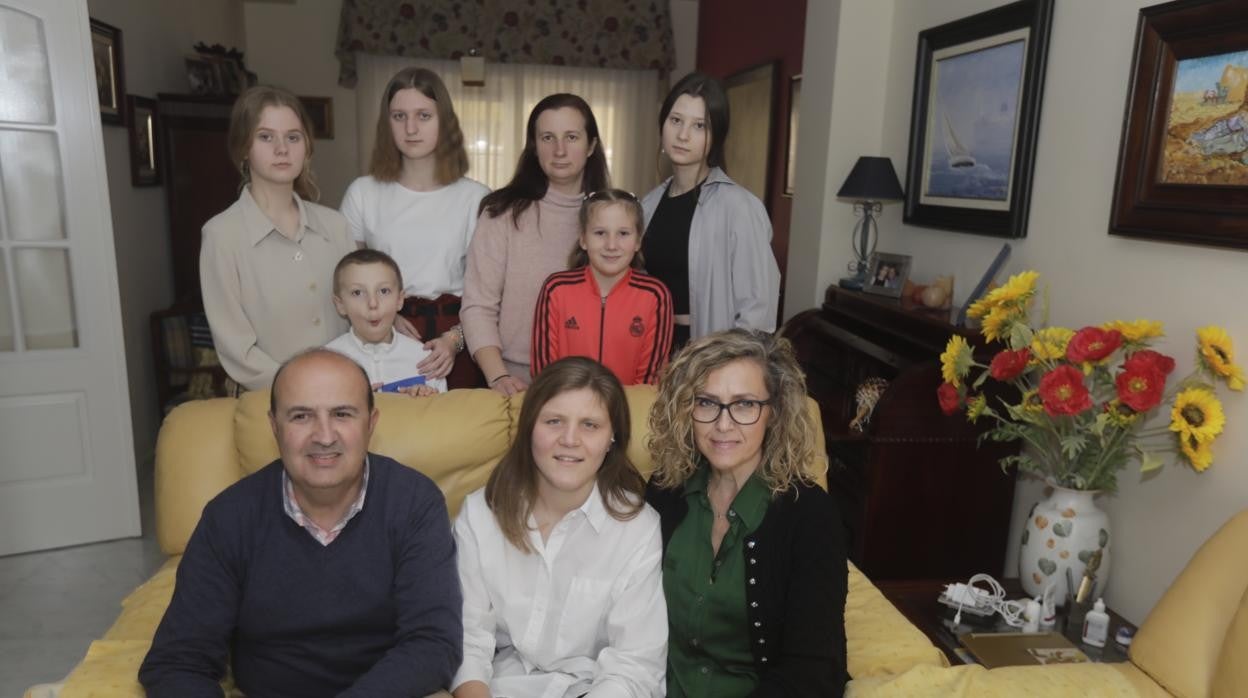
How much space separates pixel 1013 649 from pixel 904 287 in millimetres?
1604

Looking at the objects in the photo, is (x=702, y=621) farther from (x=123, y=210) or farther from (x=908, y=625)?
(x=123, y=210)

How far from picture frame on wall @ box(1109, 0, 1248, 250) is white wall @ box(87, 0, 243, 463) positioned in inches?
151

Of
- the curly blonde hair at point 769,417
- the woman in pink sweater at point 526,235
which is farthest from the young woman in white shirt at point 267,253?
the curly blonde hair at point 769,417

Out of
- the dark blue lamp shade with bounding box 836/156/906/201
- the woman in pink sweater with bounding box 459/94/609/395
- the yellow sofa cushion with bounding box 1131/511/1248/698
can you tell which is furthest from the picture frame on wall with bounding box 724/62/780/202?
the yellow sofa cushion with bounding box 1131/511/1248/698

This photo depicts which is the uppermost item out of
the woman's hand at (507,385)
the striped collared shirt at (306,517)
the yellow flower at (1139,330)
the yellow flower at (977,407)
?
the yellow flower at (1139,330)

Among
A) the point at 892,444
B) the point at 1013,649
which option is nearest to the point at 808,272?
the point at 892,444

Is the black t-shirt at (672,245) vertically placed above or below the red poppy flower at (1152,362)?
above

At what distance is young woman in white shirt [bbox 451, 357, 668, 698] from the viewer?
1.45 meters

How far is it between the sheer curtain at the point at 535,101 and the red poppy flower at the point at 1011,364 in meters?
4.66

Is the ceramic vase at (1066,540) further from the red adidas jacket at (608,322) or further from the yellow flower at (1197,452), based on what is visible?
the red adidas jacket at (608,322)

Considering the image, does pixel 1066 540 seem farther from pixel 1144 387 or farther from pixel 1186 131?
pixel 1186 131

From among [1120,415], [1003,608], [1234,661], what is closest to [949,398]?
[1120,415]

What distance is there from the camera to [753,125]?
17.0 feet

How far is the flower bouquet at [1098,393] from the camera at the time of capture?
70.1 inches
